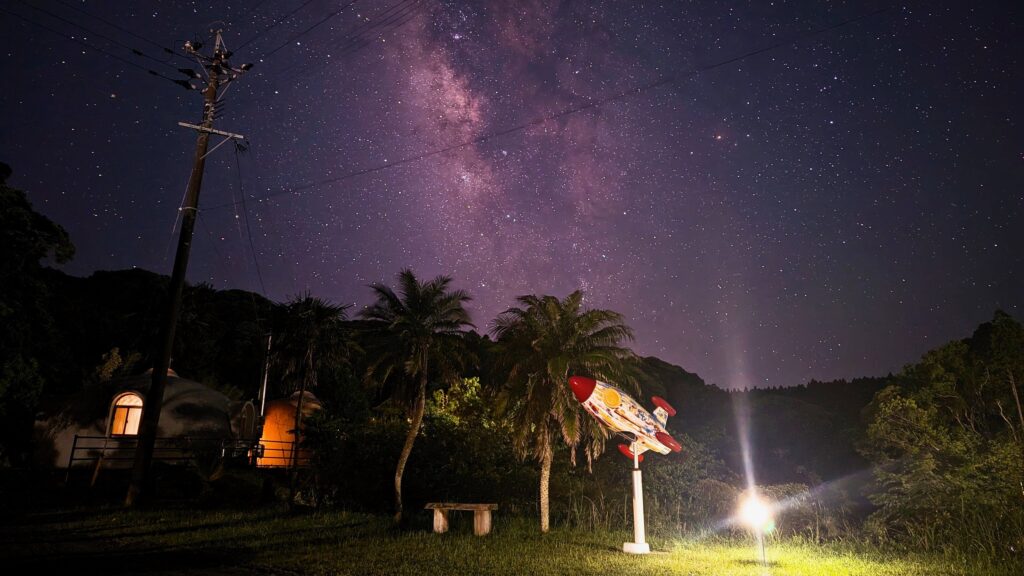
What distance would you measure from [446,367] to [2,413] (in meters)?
14.7

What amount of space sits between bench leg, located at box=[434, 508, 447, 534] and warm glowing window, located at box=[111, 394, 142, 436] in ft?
68.2

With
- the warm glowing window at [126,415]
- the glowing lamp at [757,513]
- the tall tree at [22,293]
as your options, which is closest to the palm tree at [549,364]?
the glowing lamp at [757,513]

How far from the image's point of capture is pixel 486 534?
54.9 feet

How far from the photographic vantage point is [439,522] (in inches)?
672

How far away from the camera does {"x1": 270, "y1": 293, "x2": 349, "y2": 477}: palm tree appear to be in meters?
34.7

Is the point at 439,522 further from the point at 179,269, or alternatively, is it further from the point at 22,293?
the point at 22,293

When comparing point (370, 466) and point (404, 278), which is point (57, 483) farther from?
point (404, 278)

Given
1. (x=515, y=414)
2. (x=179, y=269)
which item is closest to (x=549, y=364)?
(x=515, y=414)

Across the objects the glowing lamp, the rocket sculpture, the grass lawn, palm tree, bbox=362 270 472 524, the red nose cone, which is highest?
palm tree, bbox=362 270 472 524

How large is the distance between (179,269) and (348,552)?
12446 mm

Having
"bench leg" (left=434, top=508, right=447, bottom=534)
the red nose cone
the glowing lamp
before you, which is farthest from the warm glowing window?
the glowing lamp

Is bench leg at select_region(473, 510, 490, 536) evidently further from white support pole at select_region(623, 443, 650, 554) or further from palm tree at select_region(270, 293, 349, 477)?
palm tree at select_region(270, 293, 349, 477)

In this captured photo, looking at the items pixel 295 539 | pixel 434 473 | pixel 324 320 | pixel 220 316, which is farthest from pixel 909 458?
pixel 220 316

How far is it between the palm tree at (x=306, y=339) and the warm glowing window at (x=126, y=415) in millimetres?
7226
